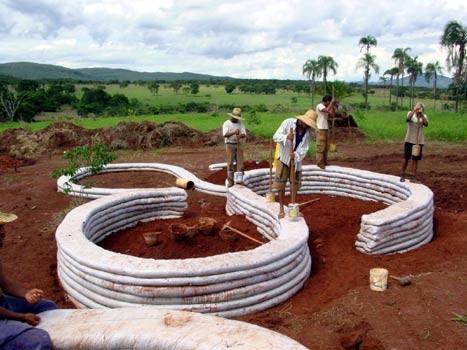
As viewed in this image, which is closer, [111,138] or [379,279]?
[379,279]

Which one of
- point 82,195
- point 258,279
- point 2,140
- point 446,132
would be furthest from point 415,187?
point 2,140

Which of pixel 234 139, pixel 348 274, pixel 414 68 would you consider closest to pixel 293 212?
pixel 348 274

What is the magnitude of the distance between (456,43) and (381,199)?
27550 millimetres

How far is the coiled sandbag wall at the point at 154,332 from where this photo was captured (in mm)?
3018

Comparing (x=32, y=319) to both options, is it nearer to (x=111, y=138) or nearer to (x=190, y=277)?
(x=190, y=277)

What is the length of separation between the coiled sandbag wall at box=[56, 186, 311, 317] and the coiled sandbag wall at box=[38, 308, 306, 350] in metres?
0.65

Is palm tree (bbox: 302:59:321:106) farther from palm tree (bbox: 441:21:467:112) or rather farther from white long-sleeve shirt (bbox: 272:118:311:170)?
white long-sleeve shirt (bbox: 272:118:311:170)

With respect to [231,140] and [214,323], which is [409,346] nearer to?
[214,323]

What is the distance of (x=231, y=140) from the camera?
26.5ft

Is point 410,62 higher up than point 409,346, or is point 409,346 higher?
point 410,62

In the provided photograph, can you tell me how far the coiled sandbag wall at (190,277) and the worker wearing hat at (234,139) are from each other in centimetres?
296

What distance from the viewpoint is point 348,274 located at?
530 cm

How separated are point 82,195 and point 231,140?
2.95 metres

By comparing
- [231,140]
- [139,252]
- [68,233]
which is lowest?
[139,252]
